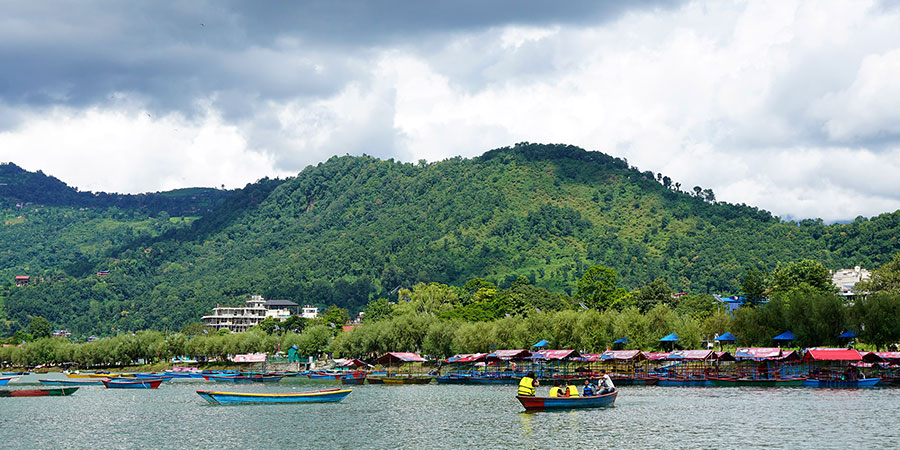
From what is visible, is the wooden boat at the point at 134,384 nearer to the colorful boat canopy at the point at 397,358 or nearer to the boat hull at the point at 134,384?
the boat hull at the point at 134,384

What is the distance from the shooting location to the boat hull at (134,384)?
11531 centimetres

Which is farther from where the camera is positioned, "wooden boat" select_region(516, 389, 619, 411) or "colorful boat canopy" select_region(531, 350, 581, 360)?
"colorful boat canopy" select_region(531, 350, 581, 360)

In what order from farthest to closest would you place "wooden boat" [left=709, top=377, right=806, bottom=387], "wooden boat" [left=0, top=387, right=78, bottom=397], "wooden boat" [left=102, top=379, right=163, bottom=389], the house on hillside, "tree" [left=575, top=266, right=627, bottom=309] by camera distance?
the house on hillside → "tree" [left=575, top=266, right=627, bottom=309] → "wooden boat" [left=102, top=379, right=163, bottom=389] → "wooden boat" [left=0, top=387, right=78, bottom=397] → "wooden boat" [left=709, top=377, right=806, bottom=387]

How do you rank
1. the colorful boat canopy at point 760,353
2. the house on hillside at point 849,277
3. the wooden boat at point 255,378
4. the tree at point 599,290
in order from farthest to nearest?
the house on hillside at point 849,277 < the tree at point 599,290 < the wooden boat at point 255,378 < the colorful boat canopy at point 760,353

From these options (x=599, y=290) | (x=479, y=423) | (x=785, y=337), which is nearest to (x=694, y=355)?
(x=785, y=337)

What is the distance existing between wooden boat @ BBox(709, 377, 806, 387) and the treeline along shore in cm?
1300

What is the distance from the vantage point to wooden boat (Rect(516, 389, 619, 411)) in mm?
67250

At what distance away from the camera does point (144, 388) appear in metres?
115

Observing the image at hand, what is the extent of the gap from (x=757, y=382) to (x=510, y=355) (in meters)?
34.4

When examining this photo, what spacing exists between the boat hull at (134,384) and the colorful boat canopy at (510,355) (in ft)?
148

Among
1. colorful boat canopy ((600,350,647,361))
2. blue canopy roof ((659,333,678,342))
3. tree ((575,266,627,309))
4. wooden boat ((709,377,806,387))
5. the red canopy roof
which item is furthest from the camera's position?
tree ((575,266,627,309))

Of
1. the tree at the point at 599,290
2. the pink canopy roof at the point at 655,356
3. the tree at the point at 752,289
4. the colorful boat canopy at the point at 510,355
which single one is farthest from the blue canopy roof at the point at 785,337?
the tree at the point at 599,290

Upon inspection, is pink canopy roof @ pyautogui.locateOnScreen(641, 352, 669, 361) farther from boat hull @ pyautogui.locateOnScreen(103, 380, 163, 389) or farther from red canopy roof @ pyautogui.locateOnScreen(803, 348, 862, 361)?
boat hull @ pyautogui.locateOnScreen(103, 380, 163, 389)

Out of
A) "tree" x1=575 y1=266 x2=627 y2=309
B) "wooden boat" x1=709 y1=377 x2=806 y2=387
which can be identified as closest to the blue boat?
"tree" x1=575 y1=266 x2=627 y2=309
